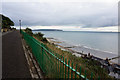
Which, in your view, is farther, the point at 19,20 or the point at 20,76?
the point at 19,20

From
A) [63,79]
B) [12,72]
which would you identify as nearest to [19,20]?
[12,72]

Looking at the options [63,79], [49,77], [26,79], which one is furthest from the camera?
[26,79]

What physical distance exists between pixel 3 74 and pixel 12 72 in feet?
1.19

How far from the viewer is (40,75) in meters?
4.04

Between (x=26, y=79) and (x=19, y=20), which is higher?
(x=19, y=20)

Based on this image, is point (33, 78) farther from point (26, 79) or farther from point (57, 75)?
point (57, 75)

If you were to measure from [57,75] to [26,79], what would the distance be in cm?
156

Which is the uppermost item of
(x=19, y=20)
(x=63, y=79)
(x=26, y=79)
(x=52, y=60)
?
(x=19, y=20)

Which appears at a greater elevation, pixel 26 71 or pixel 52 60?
pixel 52 60

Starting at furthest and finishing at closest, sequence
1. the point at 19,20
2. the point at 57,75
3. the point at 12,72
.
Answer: the point at 19,20 → the point at 12,72 → the point at 57,75

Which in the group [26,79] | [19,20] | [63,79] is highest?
[19,20]

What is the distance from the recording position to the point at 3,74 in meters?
4.12

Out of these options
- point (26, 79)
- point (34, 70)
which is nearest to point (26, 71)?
point (34, 70)

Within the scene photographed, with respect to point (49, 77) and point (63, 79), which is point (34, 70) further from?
point (63, 79)
